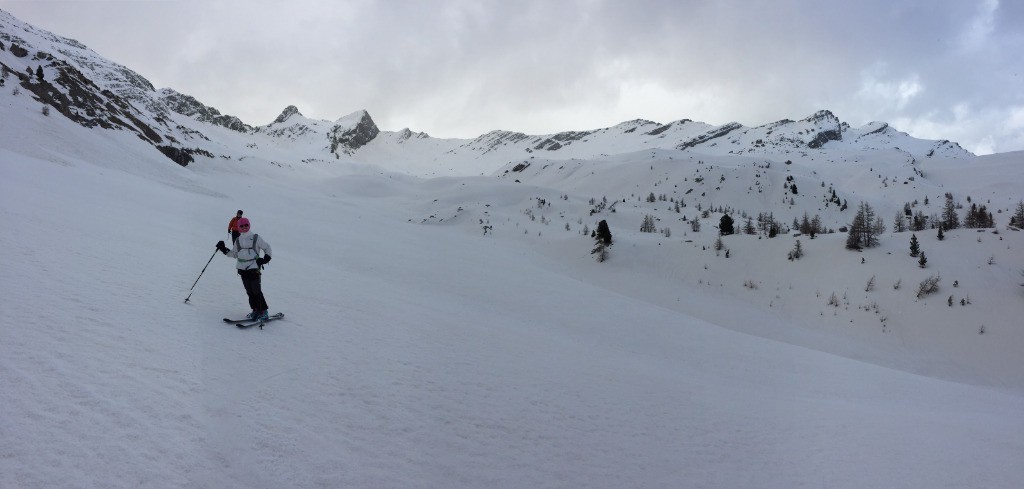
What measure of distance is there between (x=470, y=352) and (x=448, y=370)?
1105 mm

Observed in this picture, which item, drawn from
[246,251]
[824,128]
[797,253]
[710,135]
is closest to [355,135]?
[710,135]

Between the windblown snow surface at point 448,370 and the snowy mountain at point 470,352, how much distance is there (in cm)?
4

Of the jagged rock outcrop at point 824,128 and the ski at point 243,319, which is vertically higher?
the jagged rock outcrop at point 824,128

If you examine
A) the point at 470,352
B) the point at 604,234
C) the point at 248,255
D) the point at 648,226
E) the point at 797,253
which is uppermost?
the point at 648,226

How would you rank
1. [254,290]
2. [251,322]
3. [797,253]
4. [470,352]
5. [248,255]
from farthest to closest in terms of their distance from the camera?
[797,253] < [470,352] < [248,255] < [254,290] < [251,322]

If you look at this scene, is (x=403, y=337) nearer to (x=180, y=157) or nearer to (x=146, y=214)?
(x=146, y=214)

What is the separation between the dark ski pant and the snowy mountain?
48cm

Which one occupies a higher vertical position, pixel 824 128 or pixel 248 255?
pixel 824 128

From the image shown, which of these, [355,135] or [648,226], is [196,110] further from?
[648,226]

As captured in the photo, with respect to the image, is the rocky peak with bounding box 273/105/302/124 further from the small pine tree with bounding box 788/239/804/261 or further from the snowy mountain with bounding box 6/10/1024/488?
the small pine tree with bounding box 788/239/804/261

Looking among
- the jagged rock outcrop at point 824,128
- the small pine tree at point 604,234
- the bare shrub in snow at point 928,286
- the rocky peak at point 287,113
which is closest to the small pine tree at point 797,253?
the bare shrub in snow at point 928,286

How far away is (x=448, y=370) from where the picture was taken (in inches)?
261

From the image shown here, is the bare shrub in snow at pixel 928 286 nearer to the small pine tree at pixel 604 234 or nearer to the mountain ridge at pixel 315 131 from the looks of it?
the small pine tree at pixel 604 234

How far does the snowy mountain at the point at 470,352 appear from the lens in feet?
12.9
